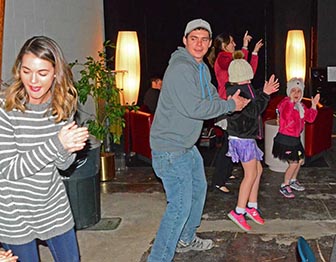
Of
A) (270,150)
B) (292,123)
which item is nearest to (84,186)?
(292,123)

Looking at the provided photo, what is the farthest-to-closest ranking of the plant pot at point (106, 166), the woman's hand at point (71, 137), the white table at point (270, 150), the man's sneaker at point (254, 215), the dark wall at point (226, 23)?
the dark wall at point (226, 23), the white table at point (270, 150), the plant pot at point (106, 166), the man's sneaker at point (254, 215), the woman's hand at point (71, 137)

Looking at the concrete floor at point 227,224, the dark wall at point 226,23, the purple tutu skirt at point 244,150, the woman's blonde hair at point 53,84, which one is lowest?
the concrete floor at point 227,224

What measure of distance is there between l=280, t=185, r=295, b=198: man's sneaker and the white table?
82 cm

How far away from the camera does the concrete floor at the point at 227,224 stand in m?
3.88

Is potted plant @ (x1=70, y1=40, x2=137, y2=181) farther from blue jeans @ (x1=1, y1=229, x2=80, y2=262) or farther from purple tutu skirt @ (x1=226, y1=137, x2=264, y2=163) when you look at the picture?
blue jeans @ (x1=1, y1=229, x2=80, y2=262)

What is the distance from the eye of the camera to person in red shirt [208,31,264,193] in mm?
5180

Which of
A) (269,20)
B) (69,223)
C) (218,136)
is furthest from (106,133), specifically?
(269,20)

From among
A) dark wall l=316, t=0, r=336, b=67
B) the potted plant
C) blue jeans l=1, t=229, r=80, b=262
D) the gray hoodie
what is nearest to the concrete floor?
the potted plant

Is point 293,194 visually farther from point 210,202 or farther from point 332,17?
point 332,17

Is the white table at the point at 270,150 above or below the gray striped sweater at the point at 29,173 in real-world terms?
below

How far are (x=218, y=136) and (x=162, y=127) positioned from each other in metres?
4.17

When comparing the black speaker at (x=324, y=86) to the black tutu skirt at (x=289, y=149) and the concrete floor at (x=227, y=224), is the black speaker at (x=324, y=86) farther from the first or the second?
the black tutu skirt at (x=289, y=149)

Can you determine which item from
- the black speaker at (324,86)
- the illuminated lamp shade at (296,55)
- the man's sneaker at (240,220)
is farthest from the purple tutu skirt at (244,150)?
the black speaker at (324,86)

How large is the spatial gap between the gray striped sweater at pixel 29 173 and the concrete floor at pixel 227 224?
5.10 feet
